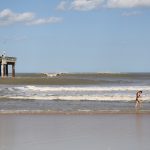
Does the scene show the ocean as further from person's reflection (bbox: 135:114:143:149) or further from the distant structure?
the distant structure

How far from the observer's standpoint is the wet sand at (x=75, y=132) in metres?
11.9

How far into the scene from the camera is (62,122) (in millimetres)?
17438

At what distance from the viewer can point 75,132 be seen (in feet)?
47.3

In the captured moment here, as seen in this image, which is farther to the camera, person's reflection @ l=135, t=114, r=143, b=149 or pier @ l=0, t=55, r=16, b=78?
pier @ l=0, t=55, r=16, b=78

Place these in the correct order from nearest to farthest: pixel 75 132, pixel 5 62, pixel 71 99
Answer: pixel 75 132 → pixel 71 99 → pixel 5 62

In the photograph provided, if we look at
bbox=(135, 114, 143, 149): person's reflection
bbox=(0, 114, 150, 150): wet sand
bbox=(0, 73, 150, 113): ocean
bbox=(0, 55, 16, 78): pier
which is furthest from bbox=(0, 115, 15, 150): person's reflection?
bbox=(0, 55, 16, 78): pier

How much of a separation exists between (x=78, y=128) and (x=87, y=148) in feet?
13.3

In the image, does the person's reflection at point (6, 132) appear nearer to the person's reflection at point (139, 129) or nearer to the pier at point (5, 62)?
the person's reflection at point (139, 129)

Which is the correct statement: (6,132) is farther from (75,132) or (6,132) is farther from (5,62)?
(5,62)

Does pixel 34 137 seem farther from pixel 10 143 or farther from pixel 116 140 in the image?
pixel 116 140

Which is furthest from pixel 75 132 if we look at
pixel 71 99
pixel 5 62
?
pixel 5 62

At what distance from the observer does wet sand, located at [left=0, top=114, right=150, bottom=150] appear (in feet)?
39.0

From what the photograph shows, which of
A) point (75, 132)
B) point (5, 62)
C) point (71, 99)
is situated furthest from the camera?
point (5, 62)

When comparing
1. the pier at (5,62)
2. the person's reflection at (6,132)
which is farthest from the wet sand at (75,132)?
the pier at (5,62)
